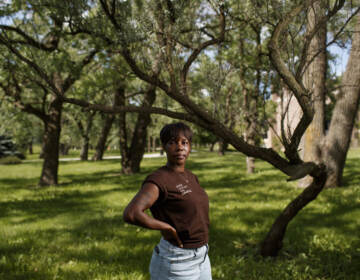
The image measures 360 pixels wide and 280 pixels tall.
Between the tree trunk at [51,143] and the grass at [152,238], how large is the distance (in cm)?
250

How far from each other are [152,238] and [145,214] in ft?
13.5

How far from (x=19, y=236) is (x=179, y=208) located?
17.6ft

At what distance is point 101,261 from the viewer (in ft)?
15.6

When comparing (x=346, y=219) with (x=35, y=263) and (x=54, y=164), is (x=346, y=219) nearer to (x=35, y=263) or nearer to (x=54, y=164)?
(x=35, y=263)

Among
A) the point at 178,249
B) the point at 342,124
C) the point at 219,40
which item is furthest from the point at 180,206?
the point at 342,124

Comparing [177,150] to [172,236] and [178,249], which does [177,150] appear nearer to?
[172,236]

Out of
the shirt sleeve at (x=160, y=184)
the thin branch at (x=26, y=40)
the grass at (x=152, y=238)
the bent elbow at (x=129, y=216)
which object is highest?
the thin branch at (x=26, y=40)

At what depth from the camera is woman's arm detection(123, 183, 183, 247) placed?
77.4 inches

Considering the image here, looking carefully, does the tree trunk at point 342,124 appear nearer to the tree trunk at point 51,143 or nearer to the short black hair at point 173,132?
the short black hair at point 173,132

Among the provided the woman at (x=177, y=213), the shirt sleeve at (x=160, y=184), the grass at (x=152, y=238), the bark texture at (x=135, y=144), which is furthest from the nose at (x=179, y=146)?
the bark texture at (x=135, y=144)

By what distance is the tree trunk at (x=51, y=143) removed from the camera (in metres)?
12.2

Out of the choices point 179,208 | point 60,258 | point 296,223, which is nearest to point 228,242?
point 296,223

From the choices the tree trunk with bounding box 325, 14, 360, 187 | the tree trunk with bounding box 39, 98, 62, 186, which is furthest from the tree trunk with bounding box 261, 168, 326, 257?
the tree trunk with bounding box 39, 98, 62, 186

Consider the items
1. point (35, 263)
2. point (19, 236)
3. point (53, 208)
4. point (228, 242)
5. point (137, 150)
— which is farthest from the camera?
point (137, 150)
